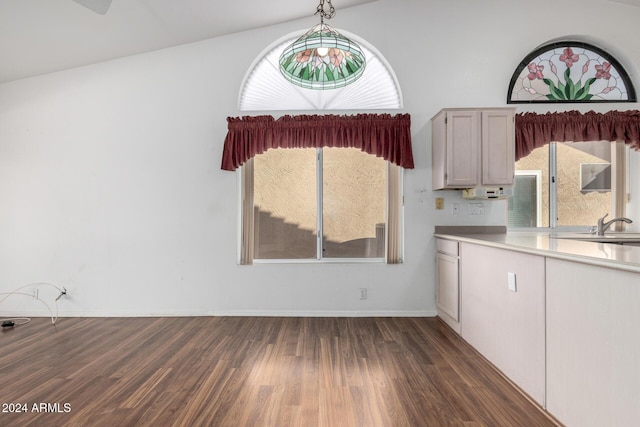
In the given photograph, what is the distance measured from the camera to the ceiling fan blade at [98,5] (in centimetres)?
304

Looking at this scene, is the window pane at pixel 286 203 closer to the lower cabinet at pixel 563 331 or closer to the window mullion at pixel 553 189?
the lower cabinet at pixel 563 331

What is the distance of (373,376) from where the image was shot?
2.36m

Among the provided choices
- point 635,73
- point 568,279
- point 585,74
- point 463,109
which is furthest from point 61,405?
point 635,73

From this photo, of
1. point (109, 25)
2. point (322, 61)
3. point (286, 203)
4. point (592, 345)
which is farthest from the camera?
point (286, 203)

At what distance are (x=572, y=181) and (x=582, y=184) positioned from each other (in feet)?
0.40

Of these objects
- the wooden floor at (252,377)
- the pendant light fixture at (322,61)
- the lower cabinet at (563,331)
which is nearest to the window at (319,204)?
the wooden floor at (252,377)

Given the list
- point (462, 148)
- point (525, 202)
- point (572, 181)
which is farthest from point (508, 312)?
point (572, 181)

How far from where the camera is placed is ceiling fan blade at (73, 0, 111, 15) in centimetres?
304

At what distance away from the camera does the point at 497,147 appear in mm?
3438

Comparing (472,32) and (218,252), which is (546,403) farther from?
(472,32)

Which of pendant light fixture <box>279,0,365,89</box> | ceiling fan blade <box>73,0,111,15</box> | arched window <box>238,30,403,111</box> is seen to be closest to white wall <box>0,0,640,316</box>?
arched window <box>238,30,403,111</box>

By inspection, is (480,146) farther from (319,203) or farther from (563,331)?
(563,331)

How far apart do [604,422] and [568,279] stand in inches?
25.3

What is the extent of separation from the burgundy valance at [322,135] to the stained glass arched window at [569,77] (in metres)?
1.44
